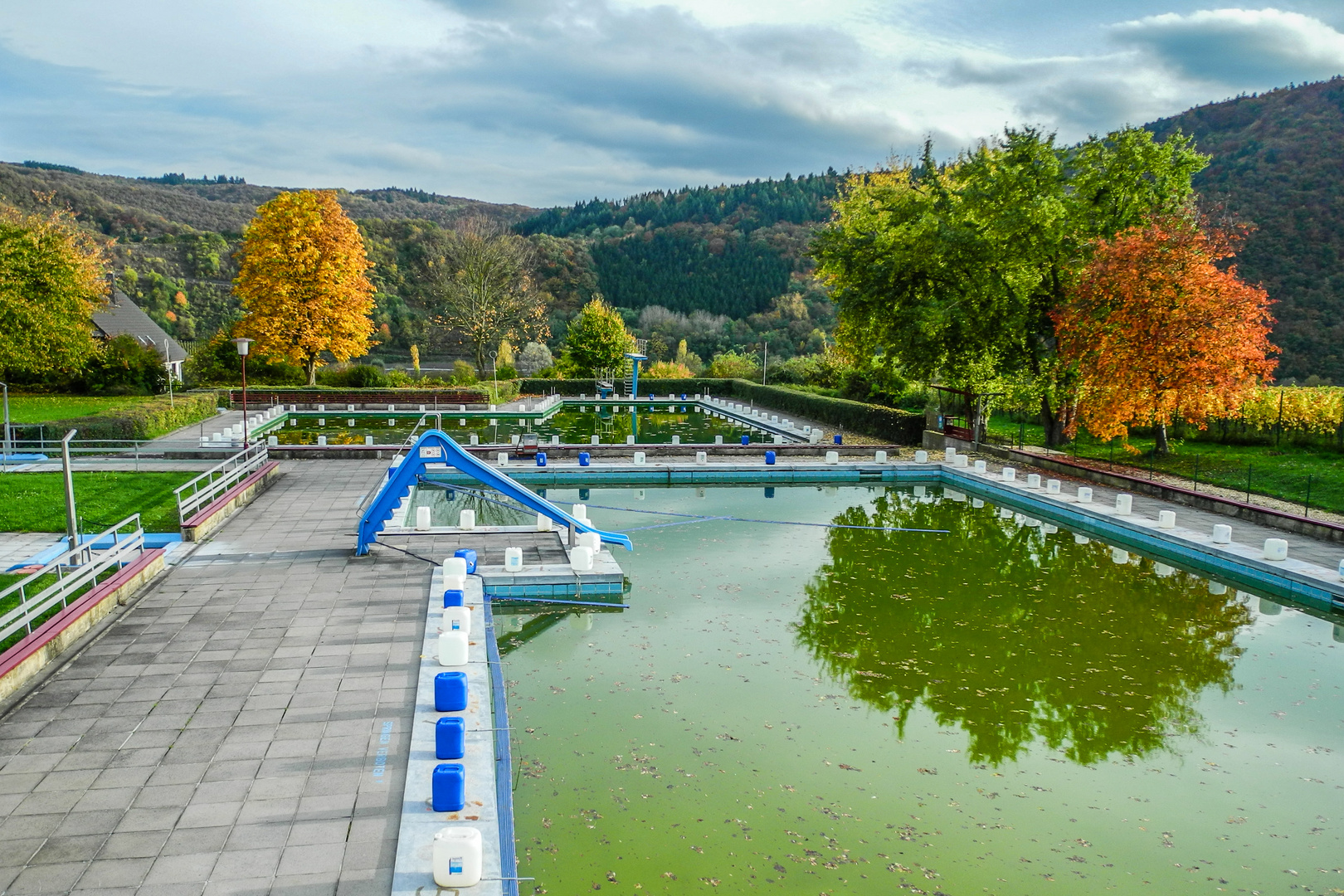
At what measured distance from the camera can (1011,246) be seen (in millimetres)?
20328

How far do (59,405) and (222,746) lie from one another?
28.6 meters

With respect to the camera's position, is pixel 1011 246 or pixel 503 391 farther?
pixel 503 391

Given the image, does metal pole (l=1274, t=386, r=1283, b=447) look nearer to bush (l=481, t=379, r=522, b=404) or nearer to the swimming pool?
the swimming pool

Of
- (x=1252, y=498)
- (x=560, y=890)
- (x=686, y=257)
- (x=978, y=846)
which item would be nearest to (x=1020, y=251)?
(x=1252, y=498)

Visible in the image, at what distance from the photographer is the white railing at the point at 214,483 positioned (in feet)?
40.6

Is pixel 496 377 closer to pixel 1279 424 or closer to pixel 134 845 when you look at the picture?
pixel 1279 424

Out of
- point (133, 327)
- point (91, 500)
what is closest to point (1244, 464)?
point (91, 500)

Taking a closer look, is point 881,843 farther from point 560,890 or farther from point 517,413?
point 517,413

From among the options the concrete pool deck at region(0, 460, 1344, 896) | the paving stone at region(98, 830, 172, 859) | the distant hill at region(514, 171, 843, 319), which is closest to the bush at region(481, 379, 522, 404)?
the concrete pool deck at region(0, 460, 1344, 896)

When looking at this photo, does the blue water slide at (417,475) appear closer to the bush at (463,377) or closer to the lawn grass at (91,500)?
the lawn grass at (91,500)

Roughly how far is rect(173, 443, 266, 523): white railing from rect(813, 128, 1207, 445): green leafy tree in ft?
51.1

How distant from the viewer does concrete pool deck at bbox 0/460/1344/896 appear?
4.77 m

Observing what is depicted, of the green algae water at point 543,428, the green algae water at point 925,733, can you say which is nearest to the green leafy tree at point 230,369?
the green algae water at point 543,428

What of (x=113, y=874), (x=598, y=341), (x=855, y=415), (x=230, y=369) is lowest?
(x=113, y=874)
